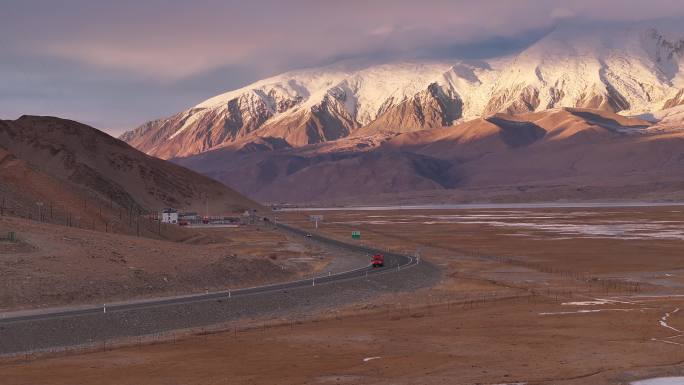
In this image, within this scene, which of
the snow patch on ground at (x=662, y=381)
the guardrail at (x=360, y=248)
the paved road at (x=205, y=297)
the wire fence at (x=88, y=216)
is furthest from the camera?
the wire fence at (x=88, y=216)

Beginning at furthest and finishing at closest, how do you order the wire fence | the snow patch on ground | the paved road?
1. the wire fence
2. the paved road
3. the snow patch on ground

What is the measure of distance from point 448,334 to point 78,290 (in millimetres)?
31643

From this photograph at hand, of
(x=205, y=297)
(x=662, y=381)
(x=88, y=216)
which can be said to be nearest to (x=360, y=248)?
(x=88, y=216)

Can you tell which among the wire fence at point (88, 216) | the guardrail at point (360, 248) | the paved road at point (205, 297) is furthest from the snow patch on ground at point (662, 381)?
the wire fence at point (88, 216)

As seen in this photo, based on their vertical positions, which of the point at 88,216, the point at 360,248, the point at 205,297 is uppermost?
the point at 88,216

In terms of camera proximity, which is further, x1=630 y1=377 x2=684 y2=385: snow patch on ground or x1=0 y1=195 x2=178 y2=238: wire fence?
x1=0 y1=195 x2=178 y2=238: wire fence

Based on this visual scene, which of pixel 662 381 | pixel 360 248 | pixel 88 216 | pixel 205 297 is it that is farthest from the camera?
pixel 88 216

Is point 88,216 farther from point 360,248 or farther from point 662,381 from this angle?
point 662,381

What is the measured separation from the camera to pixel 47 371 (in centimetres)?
4316

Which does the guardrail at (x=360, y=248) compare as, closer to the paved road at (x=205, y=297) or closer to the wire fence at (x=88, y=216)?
the paved road at (x=205, y=297)

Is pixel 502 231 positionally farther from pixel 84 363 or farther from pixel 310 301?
pixel 84 363

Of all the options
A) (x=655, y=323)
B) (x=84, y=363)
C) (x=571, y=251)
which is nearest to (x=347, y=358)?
(x=84, y=363)

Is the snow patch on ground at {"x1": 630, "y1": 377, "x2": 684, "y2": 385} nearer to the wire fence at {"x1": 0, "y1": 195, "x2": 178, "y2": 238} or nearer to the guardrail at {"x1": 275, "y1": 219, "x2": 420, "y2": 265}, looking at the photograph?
the guardrail at {"x1": 275, "y1": 219, "x2": 420, "y2": 265}

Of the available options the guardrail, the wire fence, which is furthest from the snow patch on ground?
the wire fence
